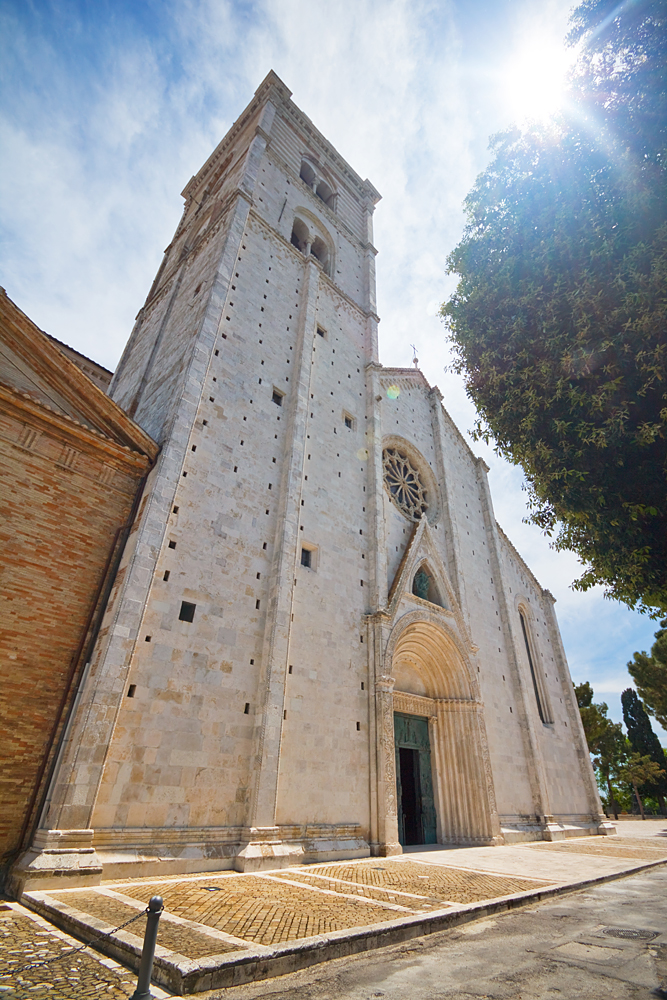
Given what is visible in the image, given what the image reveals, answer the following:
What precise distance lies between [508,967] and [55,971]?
360cm

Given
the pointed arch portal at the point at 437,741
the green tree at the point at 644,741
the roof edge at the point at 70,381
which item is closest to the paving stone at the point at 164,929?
the roof edge at the point at 70,381

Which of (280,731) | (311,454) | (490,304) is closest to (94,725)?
(280,731)

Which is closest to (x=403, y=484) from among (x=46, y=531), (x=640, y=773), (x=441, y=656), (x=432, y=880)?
(x=441, y=656)

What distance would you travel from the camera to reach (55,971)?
373cm

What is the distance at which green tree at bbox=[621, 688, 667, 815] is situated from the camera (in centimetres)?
3672

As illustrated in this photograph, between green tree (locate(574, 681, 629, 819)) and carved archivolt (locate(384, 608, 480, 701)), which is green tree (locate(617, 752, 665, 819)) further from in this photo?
carved archivolt (locate(384, 608, 480, 701))

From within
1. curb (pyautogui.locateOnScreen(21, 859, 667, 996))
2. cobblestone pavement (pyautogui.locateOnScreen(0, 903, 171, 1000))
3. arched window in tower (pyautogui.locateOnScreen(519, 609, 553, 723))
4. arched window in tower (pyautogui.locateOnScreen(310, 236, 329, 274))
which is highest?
arched window in tower (pyautogui.locateOnScreen(310, 236, 329, 274))

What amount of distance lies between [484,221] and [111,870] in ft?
42.1

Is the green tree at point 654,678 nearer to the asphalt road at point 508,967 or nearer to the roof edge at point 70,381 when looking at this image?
the asphalt road at point 508,967

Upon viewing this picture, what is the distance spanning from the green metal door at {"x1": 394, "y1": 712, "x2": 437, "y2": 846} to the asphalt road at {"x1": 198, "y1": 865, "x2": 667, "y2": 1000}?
894 cm

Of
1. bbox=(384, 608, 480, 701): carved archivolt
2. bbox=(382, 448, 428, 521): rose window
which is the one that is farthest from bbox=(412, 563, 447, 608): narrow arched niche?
bbox=(382, 448, 428, 521): rose window

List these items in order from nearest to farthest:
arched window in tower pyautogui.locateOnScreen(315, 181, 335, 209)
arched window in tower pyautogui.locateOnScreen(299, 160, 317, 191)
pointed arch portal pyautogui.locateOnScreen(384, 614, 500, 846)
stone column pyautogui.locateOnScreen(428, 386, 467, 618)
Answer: pointed arch portal pyautogui.locateOnScreen(384, 614, 500, 846) → stone column pyautogui.locateOnScreen(428, 386, 467, 618) → arched window in tower pyautogui.locateOnScreen(299, 160, 317, 191) → arched window in tower pyautogui.locateOnScreen(315, 181, 335, 209)

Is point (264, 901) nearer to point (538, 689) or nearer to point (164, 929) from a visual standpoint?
point (164, 929)

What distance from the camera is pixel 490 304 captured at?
8.81m
